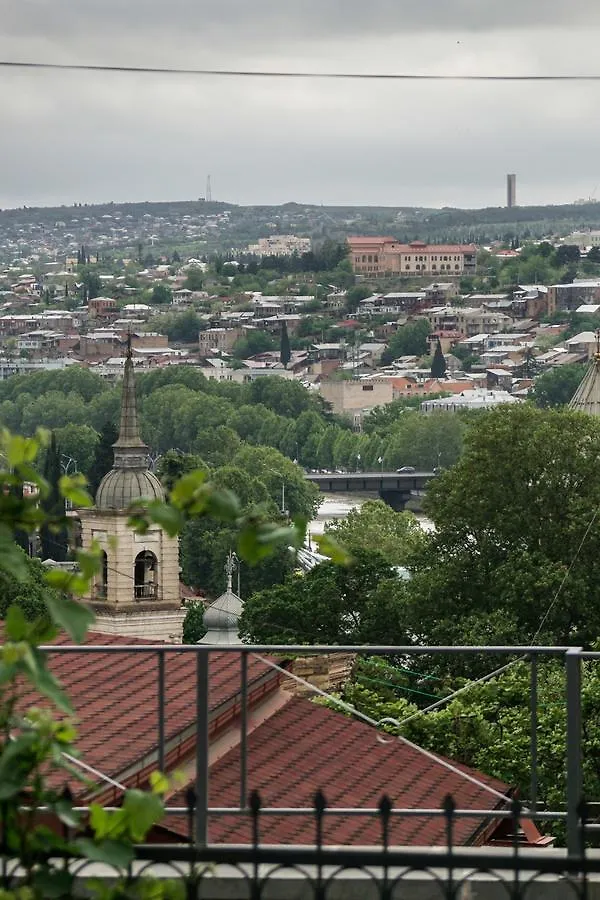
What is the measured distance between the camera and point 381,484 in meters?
104

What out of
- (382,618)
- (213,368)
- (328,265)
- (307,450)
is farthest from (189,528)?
(328,265)

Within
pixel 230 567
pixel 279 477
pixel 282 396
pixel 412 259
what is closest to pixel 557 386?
pixel 282 396

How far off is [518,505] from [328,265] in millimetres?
159601

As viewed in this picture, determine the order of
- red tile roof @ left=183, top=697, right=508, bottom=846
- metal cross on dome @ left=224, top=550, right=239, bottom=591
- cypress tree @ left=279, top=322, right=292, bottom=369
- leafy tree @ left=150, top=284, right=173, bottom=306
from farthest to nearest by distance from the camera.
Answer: leafy tree @ left=150, top=284, right=173, bottom=306, cypress tree @ left=279, top=322, right=292, bottom=369, metal cross on dome @ left=224, top=550, right=239, bottom=591, red tile roof @ left=183, top=697, right=508, bottom=846

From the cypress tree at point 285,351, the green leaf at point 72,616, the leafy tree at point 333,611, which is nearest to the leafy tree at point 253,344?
the cypress tree at point 285,351

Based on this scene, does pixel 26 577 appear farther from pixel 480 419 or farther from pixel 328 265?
pixel 328 265

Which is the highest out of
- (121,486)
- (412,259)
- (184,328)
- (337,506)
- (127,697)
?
(127,697)

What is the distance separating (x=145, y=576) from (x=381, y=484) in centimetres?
6016

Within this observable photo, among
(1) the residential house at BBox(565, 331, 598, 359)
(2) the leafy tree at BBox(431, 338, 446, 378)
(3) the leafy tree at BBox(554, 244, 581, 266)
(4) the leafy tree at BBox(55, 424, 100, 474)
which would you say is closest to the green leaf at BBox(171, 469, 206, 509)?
(4) the leafy tree at BBox(55, 424, 100, 474)

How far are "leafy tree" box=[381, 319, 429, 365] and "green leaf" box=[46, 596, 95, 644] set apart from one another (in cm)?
15813

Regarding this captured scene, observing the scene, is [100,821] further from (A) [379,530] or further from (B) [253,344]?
(B) [253,344]

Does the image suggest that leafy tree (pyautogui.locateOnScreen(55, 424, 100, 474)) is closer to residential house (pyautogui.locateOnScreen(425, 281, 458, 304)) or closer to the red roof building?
residential house (pyautogui.locateOnScreen(425, 281, 458, 304))

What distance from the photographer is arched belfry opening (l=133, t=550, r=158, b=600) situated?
4434 cm

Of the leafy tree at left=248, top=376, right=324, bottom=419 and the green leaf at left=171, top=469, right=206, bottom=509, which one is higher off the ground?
the green leaf at left=171, top=469, right=206, bottom=509
